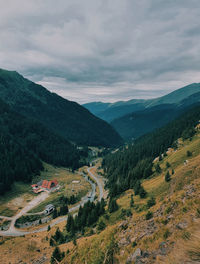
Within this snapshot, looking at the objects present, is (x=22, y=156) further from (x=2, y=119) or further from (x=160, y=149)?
(x=160, y=149)

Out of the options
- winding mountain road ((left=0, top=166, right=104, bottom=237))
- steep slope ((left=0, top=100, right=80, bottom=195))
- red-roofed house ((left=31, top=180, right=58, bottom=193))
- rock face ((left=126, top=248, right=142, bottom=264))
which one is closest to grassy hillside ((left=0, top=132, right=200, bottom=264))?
rock face ((left=126, top=248, right=142, bottom=264))

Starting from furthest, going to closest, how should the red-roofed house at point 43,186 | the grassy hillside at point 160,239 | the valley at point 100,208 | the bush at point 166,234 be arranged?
the red-roofed house at point 43,186
the valley at point 100,208
the bush at point 166,234
the grassy hillside at point 160,239

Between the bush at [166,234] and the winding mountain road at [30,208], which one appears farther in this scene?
the winding mountain road at [30,208]

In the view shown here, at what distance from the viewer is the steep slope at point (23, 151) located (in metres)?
100

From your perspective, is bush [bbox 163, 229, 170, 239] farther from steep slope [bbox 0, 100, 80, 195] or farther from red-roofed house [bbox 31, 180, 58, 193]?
steep slope [bbox 0, 100, 80, 195]

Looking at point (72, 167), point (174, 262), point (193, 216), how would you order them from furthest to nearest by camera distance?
point (72, 167), point (193, 216), point (174, 262)

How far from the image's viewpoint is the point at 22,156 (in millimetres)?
123312

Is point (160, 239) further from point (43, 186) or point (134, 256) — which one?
point (43, 186)

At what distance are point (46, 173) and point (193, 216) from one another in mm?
133889

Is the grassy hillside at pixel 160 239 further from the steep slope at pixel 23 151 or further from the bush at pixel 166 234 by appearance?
the steep slope at pixel 23 151

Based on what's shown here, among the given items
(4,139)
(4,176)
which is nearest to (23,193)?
(4,176)

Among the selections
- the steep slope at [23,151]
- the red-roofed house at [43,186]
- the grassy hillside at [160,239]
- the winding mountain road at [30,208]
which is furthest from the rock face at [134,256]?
the red-roofed house at [43,186]

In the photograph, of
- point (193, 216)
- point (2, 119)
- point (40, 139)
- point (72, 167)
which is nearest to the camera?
point (193, 216)

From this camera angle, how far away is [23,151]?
13150 centimetres
